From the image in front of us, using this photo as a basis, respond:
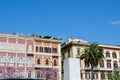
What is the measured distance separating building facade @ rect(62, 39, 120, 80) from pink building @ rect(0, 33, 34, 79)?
14.0 metres

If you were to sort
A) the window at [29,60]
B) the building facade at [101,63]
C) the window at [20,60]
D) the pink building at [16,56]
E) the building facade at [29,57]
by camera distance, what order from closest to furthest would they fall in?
the pink building at [16,56] → the building facade at [29,57] → the window at [20,60] → the window at [29,60] → the building facade at [101,63]

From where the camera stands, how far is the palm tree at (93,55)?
83.6 metres

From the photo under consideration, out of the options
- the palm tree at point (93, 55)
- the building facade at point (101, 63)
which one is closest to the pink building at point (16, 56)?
the building facade at point (101, 63)

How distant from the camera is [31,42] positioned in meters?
79.4

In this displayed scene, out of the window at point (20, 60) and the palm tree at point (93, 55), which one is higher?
the palm tree at point (93, 55)

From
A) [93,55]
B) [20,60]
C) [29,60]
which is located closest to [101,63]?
[93,55]

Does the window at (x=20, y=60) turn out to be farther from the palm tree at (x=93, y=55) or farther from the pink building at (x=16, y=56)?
the palm tree at (x=93, y=55)

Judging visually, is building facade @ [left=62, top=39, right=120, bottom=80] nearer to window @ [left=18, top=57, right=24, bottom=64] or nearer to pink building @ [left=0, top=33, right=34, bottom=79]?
pink building @ [left=0, top=33, right=34, bottom=79]

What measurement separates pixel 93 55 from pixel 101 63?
6.92 metres

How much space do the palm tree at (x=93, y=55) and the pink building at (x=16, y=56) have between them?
15.2m

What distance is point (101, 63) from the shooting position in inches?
3533

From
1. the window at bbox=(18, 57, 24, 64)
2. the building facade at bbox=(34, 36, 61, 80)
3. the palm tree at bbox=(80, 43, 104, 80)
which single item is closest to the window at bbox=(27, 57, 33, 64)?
the building facade at bbox=(34, 36, 61, 80)

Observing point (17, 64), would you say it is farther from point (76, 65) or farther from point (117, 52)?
point (76, 65)

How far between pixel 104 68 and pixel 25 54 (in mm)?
25534
